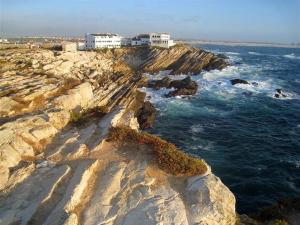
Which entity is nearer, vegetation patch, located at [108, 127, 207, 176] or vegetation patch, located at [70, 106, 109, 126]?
vegetation patch, located at [108, 127, 207, 176]

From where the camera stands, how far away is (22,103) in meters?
28.8

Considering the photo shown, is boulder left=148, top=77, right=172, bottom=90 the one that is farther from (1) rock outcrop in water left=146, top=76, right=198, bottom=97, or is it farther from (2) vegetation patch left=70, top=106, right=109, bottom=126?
(2) vegetation patch left=70, top=106, right=109, bottom=126

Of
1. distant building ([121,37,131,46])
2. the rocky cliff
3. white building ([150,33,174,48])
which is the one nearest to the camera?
the rocky cliff

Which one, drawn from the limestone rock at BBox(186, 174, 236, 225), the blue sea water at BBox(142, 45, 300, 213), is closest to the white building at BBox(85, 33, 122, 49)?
the blue sea water at BBox(142, 45, 300, 213)

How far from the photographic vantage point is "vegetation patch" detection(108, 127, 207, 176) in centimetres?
1986

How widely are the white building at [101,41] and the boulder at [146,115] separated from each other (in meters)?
75.8

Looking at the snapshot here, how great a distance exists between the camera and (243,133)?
45.7m

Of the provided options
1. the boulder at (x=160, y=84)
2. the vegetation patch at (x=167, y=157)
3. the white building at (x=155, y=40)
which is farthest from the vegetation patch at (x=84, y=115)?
the white building at (x=155, y=40)

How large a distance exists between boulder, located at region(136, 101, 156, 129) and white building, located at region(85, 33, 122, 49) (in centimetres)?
7578

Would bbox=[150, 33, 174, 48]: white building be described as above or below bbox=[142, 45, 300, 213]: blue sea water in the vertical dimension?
above

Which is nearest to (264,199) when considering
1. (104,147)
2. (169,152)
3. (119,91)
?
(169,152)

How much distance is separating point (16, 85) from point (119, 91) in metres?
24.8

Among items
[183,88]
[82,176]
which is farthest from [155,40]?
[82,176]

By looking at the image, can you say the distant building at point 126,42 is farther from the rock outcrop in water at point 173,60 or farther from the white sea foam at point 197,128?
the white sea foam at point 197,128
